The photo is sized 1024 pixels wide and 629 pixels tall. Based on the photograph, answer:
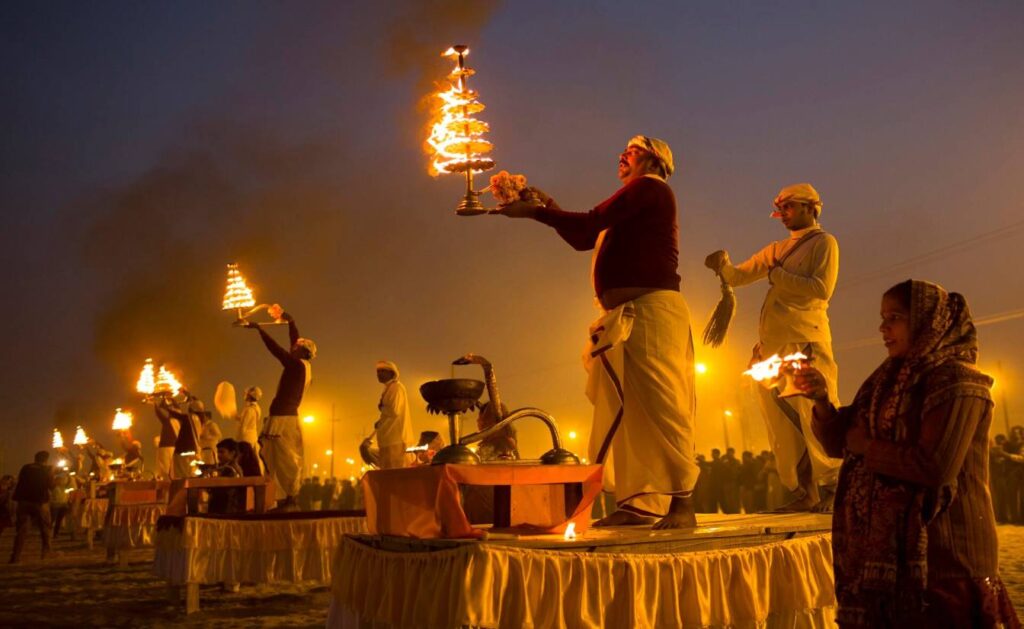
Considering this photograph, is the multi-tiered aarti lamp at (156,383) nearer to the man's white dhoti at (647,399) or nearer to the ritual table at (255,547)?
the ritual table at (255,547)

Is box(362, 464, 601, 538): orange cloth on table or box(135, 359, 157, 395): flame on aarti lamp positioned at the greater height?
box(135, 359, 157, 395): flame on aarti lamp

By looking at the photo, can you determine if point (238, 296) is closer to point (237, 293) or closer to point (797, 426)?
point (237, 293)

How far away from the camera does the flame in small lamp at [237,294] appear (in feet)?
35.5

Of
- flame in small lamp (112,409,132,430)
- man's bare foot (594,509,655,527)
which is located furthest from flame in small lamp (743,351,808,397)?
flame in small lamp (112,409,132,430)

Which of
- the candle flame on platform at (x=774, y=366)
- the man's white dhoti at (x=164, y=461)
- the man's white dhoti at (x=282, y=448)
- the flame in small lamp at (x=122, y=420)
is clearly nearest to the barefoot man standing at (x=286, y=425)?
the man's white dhoti at (x=282, y=448)

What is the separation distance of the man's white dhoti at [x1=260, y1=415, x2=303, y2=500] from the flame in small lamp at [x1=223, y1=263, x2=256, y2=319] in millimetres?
1432

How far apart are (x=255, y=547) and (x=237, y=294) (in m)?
3.61

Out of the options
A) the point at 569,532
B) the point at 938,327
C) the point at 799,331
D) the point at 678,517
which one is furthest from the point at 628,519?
the point at 938,327

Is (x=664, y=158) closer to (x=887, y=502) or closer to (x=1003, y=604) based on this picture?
(x=887, y=502)

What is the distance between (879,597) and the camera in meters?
2.79

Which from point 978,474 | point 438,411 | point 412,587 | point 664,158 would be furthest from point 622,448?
point 978,474

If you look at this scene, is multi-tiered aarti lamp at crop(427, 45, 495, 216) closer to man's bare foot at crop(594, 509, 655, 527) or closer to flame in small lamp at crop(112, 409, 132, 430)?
man's bare foot at crop(594, 509, 655, 527)

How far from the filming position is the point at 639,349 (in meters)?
4.62

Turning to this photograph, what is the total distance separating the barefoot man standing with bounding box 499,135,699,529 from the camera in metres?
4.48
